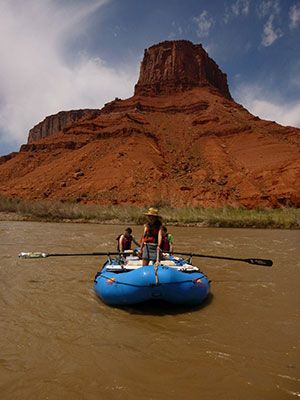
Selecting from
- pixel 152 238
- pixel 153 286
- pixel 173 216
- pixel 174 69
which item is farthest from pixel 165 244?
pixel 174 69

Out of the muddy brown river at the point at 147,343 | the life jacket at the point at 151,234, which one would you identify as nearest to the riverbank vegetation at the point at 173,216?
the muddy brown river at the point at 147,343

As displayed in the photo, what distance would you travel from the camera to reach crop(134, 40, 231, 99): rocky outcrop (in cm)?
6387

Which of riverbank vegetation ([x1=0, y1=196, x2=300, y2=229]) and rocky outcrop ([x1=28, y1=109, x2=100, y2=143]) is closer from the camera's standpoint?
riverbank vegetation ([x1=0, y1=196, x2=300, y2=229])

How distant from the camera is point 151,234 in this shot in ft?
23.3

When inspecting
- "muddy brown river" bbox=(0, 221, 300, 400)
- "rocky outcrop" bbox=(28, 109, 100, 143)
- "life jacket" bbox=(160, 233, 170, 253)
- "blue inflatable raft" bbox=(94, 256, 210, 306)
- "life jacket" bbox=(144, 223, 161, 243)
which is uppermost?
"rocky outcrop" bbox=(28, 109, 100, 143)

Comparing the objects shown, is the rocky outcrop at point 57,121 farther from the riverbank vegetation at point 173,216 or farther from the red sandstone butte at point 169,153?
the riverbank vegetation at point 173,216

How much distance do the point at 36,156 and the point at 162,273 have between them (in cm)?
5523

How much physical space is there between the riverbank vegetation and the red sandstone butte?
6.50 metres

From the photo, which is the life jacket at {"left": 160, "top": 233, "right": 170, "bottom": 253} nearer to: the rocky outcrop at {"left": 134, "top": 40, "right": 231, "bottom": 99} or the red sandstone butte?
the red sandstone butte

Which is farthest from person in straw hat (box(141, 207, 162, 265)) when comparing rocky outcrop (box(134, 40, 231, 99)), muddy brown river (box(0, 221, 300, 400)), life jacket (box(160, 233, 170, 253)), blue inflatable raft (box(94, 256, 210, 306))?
rocky outcrop (box(134, 40, 231, 99))

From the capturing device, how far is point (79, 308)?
6.36m

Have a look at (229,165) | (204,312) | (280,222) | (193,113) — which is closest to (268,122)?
(193,113)

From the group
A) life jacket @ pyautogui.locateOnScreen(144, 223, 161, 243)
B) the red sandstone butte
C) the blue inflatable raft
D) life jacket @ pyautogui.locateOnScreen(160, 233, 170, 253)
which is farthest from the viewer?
the red sandstone butte

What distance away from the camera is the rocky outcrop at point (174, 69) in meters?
63.9
